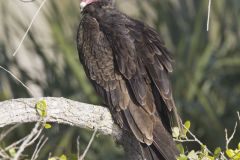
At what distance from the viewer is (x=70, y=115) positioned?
4.13 m

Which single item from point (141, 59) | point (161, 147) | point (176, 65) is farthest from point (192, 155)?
point (176, 65)

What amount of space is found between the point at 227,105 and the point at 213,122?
0.64 metres

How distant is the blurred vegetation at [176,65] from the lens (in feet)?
22.2

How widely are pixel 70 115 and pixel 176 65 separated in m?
3.03

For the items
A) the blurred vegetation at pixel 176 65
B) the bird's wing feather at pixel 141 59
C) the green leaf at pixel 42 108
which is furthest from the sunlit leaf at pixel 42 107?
the blurred vegetation at pixel 176 65

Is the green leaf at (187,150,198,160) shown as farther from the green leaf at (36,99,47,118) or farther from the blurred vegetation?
the blurred vegetation

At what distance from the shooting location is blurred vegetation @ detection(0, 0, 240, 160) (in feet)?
22.2

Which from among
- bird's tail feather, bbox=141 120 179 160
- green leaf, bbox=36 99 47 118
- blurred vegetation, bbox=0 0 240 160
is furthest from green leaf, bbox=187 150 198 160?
blurred vegetation, bbox=0 0 240 160

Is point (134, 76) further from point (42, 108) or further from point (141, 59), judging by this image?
point (42, 108)

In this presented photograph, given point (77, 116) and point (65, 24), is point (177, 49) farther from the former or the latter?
point (77, 116)

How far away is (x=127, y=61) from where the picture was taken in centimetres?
471

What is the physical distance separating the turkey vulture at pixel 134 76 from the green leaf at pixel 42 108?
806mm

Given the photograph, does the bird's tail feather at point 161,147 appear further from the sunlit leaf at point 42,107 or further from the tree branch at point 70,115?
the sunlit leaf at point 42,107

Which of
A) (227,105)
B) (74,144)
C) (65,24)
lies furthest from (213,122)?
(65,24)
